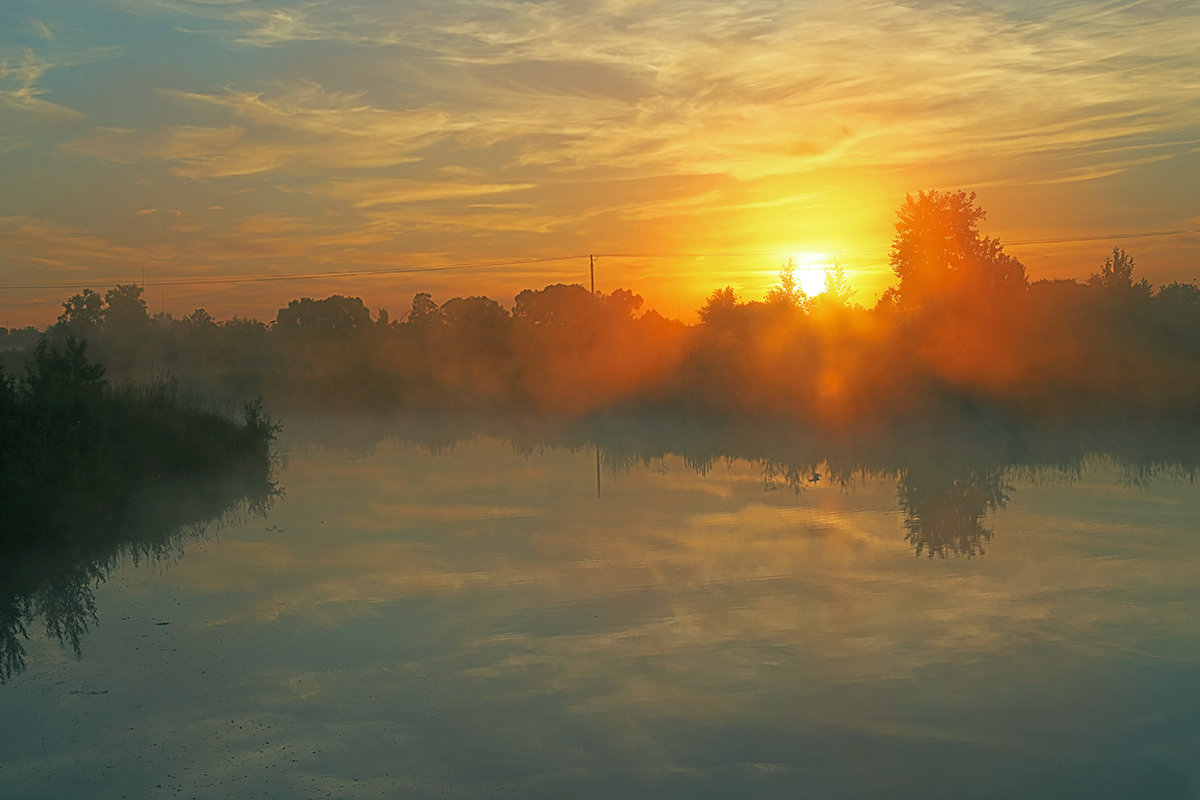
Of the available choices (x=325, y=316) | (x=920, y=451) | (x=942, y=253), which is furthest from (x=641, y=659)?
(x=325, y=316)

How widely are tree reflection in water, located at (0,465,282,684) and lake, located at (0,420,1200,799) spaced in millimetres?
203

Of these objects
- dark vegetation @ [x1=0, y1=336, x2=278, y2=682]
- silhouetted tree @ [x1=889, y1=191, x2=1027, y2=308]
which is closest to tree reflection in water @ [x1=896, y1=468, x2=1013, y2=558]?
dark vegetation @ [x1=0, y1=336, x2=278, y2=682]

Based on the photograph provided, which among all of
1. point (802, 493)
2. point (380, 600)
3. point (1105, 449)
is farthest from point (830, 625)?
point (1105, 449)

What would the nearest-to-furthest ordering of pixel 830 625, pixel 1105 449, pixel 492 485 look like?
pixel 830 625 < pixel 492 485 < pixel 1105 449

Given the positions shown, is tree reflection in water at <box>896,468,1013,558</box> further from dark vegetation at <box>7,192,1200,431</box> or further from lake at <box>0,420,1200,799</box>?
dark vegetation at <box>7,192,1200,431</box>

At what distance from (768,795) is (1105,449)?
1941cm

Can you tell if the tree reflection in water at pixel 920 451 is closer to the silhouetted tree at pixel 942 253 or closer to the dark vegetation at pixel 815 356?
the dark vegetation at pixel 815 356

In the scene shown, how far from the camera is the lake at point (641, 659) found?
18.5 feet

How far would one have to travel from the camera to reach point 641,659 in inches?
302

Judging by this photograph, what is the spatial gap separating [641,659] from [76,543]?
28.3ft

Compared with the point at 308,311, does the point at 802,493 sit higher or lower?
lower

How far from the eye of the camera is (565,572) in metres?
10.9

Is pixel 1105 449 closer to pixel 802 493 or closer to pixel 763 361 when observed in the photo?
pixel 802 493

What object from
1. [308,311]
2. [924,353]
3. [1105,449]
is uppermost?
[308,311]
